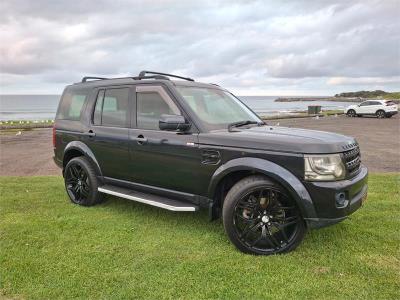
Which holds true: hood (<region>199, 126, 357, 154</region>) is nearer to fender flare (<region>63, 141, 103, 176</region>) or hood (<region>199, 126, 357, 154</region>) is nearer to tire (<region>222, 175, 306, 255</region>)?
tire (<region>222, 175, 306, 255</region>)

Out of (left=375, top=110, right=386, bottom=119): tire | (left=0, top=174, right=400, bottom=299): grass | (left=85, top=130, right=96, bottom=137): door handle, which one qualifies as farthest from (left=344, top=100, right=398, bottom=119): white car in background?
(left=85, top=130, right=96, bottom=137): door handle

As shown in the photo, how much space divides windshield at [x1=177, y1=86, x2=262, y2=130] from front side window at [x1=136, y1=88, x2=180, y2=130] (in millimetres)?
220

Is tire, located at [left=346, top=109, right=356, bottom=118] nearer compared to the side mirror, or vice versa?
the side mirror

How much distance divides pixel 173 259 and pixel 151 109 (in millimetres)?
2041

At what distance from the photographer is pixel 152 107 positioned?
5020 mm

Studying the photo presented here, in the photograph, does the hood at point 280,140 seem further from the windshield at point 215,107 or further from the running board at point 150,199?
the running board at point 150,199

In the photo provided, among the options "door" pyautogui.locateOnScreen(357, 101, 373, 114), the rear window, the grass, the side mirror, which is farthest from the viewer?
"door" pyautogui.locateOnScreen(357, 101, 373, 114)

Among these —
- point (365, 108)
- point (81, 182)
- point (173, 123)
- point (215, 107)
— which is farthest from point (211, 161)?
point (365, 108)

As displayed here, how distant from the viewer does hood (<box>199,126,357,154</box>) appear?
3.80 m

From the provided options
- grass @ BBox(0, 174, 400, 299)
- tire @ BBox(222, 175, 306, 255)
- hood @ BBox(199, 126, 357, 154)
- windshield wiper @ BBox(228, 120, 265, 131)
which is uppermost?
windshield wiper @ BBox(228, 120, 265, 131)

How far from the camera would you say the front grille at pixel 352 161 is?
12.9 ft

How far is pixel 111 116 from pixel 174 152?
1.46 m

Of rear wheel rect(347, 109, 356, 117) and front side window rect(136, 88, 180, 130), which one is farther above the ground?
front side window rect(136, 88, 180, 130)

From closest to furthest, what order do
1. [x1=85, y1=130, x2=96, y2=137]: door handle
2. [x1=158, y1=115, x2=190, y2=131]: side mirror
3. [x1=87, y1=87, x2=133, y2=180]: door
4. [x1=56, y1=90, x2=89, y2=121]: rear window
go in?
[x1=158, y1=115, x2=190, y2=131]: side mirror → [x1=87, y1=87, x2=133, y2=180]: door → [x1=85, y1=130, x2=96, y2=137]: door handle → [x1=56, y1=90, x2=89, y2=121]: rear window
